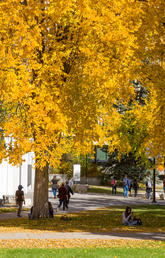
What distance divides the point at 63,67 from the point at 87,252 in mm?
8063

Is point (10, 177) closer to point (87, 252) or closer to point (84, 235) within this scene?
point (84, 235)

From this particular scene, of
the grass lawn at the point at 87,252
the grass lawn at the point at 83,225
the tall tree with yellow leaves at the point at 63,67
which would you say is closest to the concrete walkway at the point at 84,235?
the grass lawn at the point at 83,225

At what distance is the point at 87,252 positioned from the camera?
39.3 feet

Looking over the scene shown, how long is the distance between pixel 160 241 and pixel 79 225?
510 cm

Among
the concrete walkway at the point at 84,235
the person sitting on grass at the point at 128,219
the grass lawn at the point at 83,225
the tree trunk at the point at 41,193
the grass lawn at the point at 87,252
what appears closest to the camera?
the grass lawn at the point at 87,252

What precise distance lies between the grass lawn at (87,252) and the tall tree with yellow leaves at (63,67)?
486cm

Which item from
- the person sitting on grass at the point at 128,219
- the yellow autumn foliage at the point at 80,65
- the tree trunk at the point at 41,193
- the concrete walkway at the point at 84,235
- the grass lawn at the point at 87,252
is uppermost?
the yellow autumn foliage at the point at 80,65

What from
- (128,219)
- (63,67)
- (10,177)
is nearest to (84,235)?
(128,219)

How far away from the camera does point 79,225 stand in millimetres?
18516

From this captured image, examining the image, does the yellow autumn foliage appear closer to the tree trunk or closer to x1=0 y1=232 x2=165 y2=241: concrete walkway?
x1=0 y1=232 x2=165 y2=241: concrete walkway

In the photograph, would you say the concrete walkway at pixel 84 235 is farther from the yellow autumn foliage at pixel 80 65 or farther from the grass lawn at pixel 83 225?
the yellow autumn foliage at pixel 80 65

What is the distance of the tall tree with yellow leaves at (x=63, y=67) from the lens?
16.8m

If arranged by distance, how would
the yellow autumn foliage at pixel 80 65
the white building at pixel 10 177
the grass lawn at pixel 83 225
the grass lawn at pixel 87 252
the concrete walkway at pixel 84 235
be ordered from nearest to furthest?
the grass lawn at pixel 87 252 < the concrete walkway at pixel 84 235 < the yellow autumn foliage at pixel 80 65 < the grass lawn at pixel 83 225 < the white building at pixel 10 177

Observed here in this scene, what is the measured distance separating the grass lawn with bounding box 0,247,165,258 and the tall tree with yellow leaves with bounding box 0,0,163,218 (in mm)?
4861
